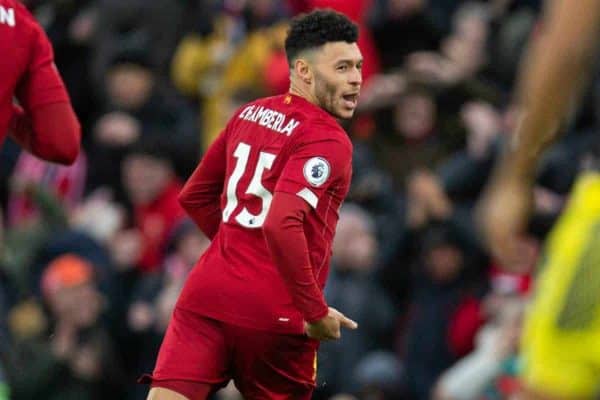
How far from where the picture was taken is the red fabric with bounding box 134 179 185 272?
11.6 m

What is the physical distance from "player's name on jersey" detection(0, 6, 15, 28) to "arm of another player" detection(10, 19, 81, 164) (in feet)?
0.38

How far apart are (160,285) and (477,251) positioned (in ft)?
7.05

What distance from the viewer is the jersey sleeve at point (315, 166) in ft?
19.5

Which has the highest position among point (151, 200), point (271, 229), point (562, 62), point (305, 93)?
point (562, 62)

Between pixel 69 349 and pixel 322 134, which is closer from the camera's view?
pixel 322 134

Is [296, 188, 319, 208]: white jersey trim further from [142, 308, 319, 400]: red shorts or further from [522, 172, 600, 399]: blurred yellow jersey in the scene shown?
[522, 172, 600, 399]: blurred yellow jersey

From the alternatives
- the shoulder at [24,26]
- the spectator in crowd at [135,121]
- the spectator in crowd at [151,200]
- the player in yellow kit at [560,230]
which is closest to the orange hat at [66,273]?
the spectator in crowd at [151,200]

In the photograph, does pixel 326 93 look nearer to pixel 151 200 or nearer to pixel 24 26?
pixel 24 26

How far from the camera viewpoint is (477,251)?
9867 millimetres

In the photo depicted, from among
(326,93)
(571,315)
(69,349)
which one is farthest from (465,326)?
(571,315)

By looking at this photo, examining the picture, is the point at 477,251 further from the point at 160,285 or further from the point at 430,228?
the point at 160,285

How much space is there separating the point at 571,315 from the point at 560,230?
270mm

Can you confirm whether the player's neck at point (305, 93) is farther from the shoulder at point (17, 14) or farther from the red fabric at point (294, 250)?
the shoulder at point (17, 14)

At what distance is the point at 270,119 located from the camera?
6.15 meters
